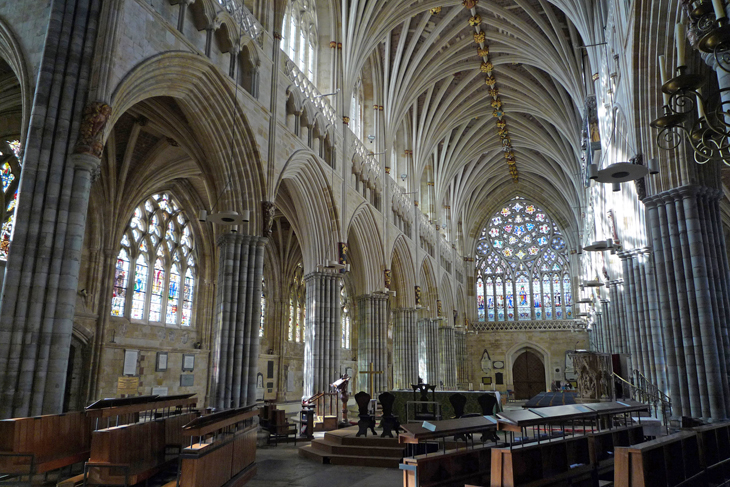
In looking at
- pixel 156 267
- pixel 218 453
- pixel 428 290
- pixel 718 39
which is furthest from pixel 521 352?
pixel 718 39

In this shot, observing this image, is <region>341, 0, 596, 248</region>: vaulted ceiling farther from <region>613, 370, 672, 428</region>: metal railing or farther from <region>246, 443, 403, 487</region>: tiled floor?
<region>246, 443, 403, 487</region>: tiled floor

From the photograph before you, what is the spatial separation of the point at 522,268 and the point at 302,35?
88.3ft

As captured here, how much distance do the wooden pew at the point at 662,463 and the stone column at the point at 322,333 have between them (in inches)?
453

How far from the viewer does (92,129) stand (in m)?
8.27

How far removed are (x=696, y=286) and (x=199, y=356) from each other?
16520 millimetres

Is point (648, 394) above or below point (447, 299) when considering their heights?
below

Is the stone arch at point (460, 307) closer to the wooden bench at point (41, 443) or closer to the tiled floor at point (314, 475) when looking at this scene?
the tiled floor at point (314, 475)

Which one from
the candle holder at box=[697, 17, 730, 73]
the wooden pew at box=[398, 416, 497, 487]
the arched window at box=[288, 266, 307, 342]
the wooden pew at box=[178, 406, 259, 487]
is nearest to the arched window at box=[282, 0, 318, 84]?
the wooden pew at box=[178, 406, 259, 487]

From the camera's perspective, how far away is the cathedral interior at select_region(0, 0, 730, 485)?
803cm

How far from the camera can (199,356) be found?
66.5ft

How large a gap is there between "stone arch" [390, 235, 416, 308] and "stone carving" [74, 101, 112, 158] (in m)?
18.2

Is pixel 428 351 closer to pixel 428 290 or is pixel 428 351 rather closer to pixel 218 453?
pixel 428 290

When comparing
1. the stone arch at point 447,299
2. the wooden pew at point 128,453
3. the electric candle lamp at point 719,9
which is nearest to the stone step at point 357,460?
the wooden pew at point 128,453

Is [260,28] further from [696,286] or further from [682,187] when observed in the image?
[696,286]
